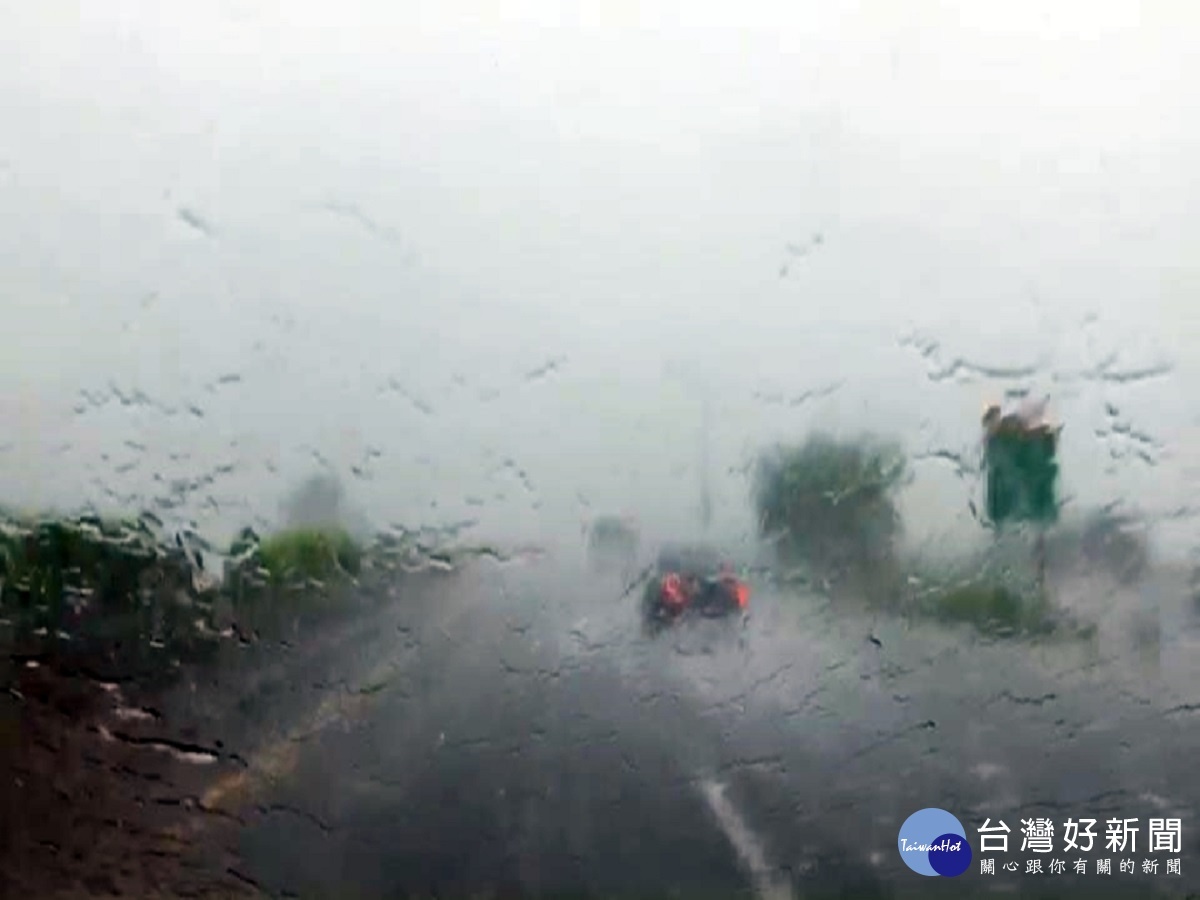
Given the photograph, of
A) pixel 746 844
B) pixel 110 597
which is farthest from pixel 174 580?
pixel 746 844

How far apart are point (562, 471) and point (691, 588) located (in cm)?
23

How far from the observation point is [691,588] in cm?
131

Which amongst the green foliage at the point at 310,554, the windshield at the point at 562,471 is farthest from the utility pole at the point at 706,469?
the green foliage at the point at 310,554

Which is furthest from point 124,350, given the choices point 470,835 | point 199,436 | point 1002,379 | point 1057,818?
point 1057,818

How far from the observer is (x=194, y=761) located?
4.33 feet

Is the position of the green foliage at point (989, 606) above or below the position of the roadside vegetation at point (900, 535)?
below

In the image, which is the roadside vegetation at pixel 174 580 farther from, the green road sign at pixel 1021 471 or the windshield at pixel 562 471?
the green road sign at pixel 1021 471

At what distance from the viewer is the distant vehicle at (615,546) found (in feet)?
4.30

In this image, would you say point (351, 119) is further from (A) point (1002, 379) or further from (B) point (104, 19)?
(A) point (1002, 379)

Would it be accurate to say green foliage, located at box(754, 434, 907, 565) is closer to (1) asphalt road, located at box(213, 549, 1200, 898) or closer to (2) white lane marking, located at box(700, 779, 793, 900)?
(1) asphalt road, located at box(213, 549, 1200, 898)

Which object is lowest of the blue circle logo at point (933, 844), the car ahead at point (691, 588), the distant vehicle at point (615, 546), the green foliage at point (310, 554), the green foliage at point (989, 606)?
the blue circle logo at point (933, 844)

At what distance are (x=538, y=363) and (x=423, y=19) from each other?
49 cm

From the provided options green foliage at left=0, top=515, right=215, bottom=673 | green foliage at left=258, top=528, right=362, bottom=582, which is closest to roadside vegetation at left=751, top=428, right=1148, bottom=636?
green foliage at left=258, top=528, right=362, bottom=582

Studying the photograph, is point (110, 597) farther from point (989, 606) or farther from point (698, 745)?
point (989, 606)
